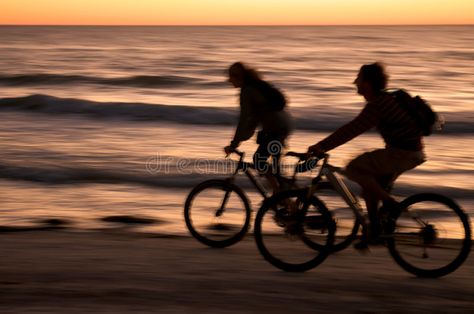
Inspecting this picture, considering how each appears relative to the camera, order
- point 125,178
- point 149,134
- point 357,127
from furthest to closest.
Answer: point 149,134
point 125,178
point 357,127

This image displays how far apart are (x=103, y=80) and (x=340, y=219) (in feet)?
111

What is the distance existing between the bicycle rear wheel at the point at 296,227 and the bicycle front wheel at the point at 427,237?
0.54 metres

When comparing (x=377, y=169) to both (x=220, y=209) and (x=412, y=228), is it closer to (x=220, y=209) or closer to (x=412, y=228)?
(x=412, y=228)

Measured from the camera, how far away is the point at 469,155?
1678 centimetres

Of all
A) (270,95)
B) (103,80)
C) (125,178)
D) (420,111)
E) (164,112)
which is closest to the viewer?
(420,111)

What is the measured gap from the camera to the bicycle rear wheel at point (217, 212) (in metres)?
7.29

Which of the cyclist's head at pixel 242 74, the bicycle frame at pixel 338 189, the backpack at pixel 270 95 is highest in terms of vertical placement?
the cyclist's head at pixel 242 74

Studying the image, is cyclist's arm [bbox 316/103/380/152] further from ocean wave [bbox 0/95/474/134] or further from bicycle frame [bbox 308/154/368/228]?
ocean wave [bbox 0/95/474/134]

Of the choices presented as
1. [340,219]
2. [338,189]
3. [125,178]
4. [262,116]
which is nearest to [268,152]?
[262,116]

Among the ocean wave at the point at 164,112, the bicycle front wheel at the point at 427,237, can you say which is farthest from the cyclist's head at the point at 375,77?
the ocean wave at the point at 164,112

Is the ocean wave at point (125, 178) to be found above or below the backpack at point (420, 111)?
below

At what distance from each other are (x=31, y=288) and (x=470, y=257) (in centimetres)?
389

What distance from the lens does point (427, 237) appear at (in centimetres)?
599

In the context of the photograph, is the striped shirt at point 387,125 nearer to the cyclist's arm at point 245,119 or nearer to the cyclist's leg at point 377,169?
the cyclist's leg at point 377,169
